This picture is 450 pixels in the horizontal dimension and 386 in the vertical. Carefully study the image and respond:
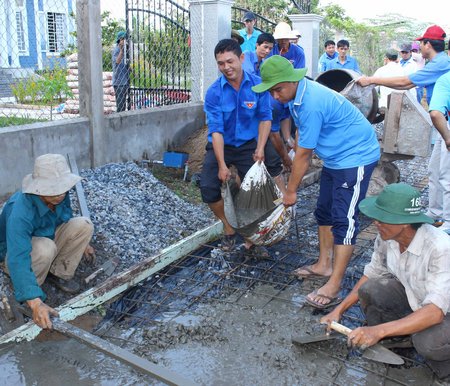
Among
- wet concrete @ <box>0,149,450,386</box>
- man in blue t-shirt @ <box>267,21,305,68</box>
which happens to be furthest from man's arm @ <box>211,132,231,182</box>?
man in blue t-shirt @ <box>267,21,305,68</box>

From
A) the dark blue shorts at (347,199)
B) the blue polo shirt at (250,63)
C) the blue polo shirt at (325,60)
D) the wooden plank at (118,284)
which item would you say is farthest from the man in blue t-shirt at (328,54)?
the dark blue shorts at (347,199)

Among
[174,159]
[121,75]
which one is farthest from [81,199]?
[121,75]

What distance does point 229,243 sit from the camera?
4.82 metres

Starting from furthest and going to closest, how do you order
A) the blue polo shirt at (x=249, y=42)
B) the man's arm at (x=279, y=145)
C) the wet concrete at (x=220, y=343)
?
the blue polo shirt at (x=249, y=42)
the man's arm at (x=279, y=145)
the wet concrete at (x=220, y=343)

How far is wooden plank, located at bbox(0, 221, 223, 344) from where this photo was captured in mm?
3277

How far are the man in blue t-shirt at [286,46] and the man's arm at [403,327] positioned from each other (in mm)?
4510

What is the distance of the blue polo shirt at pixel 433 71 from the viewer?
525cm

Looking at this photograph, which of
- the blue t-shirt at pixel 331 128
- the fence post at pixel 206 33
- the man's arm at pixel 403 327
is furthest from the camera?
the fence post at pixel 206 33

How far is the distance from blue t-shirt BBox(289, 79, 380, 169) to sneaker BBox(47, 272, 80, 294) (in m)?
2.11

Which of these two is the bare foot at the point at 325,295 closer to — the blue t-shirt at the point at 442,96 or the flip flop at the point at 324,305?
the flip flop at the point at 324,305

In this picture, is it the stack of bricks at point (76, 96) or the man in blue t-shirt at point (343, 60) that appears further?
the man in blue t-shirt at point (343, 60)

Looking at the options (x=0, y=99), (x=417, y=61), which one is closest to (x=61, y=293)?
(x=0, y=99)

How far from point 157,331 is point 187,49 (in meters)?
6.13

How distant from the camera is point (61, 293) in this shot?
4066 mm
